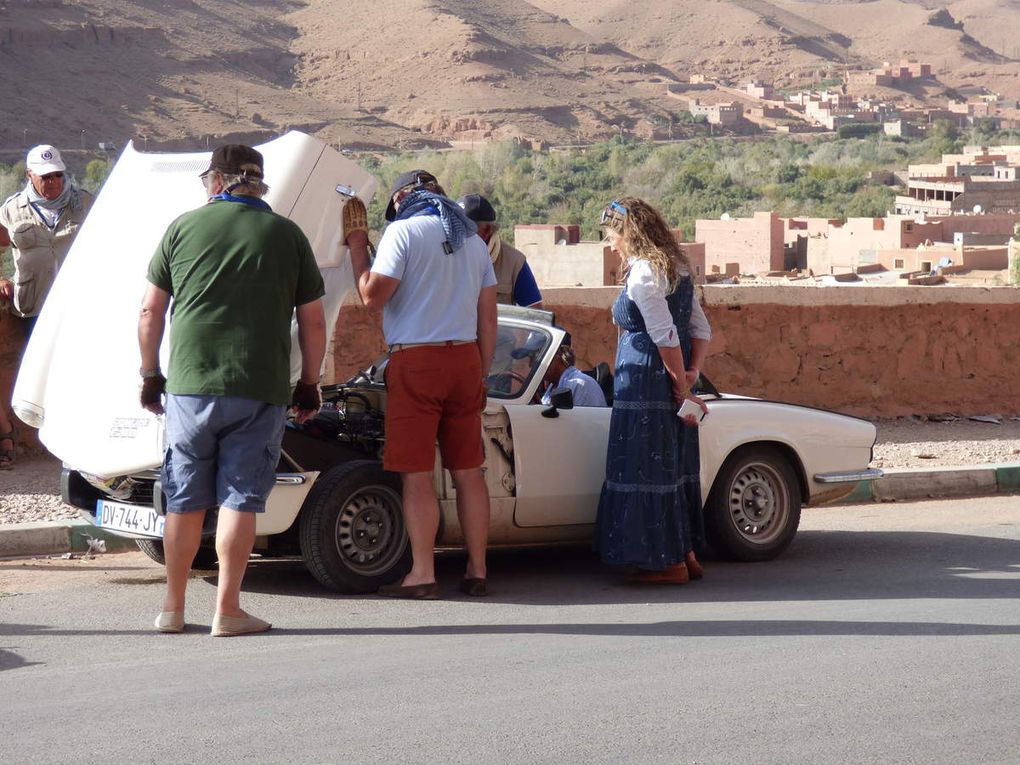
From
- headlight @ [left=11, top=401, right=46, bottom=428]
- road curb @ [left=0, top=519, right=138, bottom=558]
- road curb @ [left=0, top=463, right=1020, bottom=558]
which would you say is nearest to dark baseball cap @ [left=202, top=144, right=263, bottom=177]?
headlight @ [left=11, top=401, right=46, bottom=428]

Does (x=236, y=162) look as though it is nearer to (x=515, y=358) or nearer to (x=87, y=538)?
(x=515, y=358)

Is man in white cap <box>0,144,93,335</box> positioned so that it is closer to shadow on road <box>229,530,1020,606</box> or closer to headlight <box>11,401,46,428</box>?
headlight <box>11,401,46,428</box>

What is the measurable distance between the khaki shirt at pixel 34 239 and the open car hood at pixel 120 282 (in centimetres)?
226

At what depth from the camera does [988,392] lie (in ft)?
44.8

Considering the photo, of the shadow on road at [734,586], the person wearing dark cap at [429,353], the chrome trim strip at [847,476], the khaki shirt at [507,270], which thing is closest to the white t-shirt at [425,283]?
the person wearing dark cap at [429,353]

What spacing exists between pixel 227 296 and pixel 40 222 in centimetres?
415

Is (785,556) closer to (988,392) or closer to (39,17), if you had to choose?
(988,392)

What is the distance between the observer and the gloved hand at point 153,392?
19.6ft

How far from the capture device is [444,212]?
266 inches

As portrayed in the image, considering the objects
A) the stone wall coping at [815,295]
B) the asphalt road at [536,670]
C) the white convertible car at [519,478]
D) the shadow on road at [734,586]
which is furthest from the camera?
the stone wall coping at [815,295]

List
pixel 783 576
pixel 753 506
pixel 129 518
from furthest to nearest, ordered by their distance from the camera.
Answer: pixel 753 506 < pixel 783 576 < pixel 129 518

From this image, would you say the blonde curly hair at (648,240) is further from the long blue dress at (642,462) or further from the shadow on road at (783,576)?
the shadow on road at (783,576)

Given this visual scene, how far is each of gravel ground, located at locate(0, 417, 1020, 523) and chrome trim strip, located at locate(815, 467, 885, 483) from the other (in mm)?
2775

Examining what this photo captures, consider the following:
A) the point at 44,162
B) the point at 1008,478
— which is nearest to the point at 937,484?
the point at 1008,478
